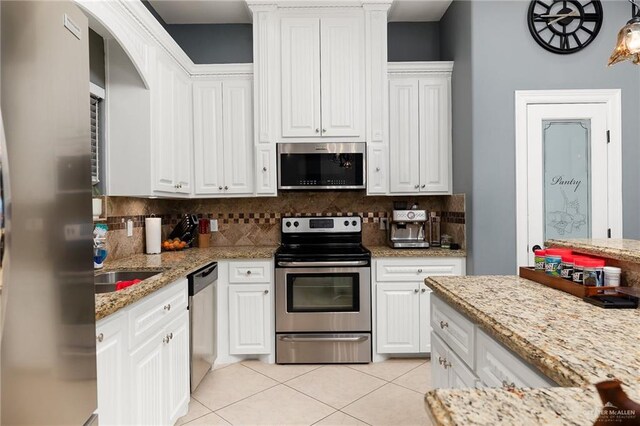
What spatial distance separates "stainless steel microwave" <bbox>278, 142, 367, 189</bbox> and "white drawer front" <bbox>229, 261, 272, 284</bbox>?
0.69m

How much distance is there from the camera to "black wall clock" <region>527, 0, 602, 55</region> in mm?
2938

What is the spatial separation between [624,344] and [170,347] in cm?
197

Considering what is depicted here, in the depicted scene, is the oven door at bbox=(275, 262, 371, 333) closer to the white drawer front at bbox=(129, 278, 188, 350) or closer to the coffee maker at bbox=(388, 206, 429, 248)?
the coffee maker at bbox=(388, 206, 429, 248)

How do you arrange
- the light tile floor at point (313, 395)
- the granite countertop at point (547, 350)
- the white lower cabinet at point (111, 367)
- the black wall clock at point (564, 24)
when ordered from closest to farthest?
the granite countertop at point (547, 350) < the white lower cabinet at point (111, 367) < the light tile floor at point (313, 395) < the black wall clock at point (564, 24)

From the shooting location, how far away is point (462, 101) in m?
3.13

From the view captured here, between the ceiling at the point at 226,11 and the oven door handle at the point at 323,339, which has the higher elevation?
the ceiling at the point at 226,11

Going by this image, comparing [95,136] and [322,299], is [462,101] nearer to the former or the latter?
[322,299]

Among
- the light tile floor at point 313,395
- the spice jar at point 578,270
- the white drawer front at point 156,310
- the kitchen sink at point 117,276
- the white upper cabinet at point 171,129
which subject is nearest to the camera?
the spice jar at point 578,270

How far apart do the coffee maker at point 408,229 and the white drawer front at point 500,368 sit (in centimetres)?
200

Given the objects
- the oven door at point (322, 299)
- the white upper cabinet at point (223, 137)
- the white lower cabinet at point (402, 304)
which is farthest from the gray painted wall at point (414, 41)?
the oven door at point (322, 299)

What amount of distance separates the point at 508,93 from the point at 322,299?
7.04ft

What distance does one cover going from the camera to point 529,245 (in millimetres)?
2957

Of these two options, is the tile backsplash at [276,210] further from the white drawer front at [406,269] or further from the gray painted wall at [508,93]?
the gray painted wall at [508,93]

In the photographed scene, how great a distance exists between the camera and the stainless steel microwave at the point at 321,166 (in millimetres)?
3248
